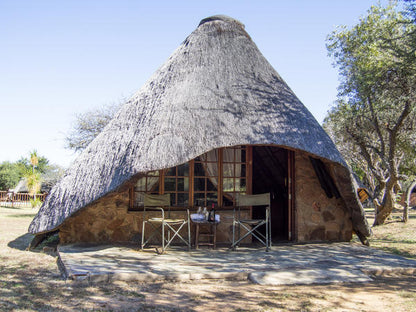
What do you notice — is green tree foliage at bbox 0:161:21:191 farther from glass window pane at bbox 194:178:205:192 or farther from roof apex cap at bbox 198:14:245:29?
glass window pane at bbox 194:178:205:192

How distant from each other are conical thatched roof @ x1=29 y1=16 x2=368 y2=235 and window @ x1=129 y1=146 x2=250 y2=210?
967 mm

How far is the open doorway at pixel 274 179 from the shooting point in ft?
29.9

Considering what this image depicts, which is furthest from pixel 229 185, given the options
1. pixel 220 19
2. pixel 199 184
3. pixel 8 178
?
pixel 8 178

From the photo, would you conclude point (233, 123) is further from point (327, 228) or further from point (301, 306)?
point (301, 306)

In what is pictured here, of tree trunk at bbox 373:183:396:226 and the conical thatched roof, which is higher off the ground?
the conical thatched roof

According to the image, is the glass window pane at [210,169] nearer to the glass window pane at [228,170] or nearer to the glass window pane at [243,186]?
the glass window pane at [228,170]

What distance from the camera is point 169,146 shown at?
19.9 feet

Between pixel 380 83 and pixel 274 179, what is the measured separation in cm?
317

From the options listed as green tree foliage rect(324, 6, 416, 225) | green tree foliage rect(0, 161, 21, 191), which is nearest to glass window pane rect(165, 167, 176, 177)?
green tree foliage rect(324, 6, 416, 225)

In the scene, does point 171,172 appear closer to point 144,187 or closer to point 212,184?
point 144,187

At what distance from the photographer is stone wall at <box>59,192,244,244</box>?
22.5ft

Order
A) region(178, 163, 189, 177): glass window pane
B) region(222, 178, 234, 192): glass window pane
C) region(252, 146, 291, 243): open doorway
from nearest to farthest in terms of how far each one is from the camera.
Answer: region(178, 163, 189, 177): glass window pane → region(222, 178, 234, 192): glass window pane → region(252, 146, 291, 243): open doorway

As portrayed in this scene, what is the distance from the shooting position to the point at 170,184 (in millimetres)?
7246

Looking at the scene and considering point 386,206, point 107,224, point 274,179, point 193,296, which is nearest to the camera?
point 193,296
